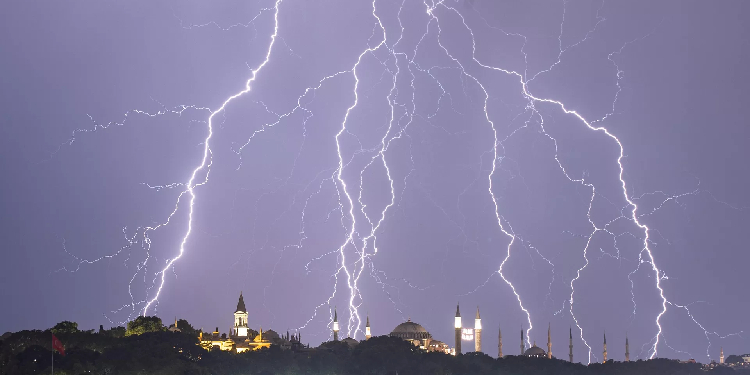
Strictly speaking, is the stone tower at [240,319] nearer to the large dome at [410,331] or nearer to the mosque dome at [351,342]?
the mosque dome at [351,342]

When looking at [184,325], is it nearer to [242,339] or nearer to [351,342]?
[242,339]

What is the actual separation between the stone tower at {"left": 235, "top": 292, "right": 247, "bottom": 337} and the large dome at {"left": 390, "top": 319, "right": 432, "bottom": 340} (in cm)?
3291

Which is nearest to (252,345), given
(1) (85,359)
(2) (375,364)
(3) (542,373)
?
(2) (375,364)

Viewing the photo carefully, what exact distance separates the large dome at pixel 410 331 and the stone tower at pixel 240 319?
32907 mm

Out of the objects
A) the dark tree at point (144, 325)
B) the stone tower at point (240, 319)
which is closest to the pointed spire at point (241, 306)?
the stone tower at point (240, 319)

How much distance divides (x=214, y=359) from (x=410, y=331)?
80957 millimetres

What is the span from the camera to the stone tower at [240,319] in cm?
12586

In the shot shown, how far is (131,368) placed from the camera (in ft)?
215

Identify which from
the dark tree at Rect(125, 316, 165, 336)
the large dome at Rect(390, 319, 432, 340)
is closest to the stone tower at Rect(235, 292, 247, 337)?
the dark tree at Rect(125, 316, 165, 336)

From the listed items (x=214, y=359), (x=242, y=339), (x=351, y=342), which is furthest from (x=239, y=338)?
(x=214, y=359)

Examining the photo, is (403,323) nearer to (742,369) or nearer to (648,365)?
(648,365)

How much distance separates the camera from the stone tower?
126 metres

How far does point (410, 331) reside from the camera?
159250mm

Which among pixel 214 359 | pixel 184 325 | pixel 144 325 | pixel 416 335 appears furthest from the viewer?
pixel 416 335
